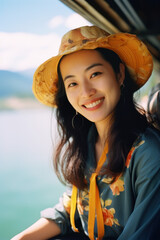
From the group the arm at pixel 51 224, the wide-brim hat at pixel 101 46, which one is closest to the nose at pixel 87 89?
the wide-brim hat at pixel 101 46

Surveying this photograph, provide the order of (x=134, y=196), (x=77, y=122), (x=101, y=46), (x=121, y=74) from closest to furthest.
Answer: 1. (x=134, y=196)
2. (x=101, y=46)
3. (x=121, y=74)
4. (x=77, y=122)

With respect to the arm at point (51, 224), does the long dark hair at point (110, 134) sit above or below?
above

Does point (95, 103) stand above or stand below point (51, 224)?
above

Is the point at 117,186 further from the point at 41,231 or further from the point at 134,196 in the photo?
the point at 41,231

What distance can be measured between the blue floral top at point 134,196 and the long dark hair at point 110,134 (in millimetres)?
45

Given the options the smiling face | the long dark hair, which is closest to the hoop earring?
the long dark hair

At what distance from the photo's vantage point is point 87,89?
1174 mm

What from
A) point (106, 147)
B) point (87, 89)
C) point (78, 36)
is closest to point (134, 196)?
point (106, 147)

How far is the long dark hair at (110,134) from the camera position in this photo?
1171 millimetres

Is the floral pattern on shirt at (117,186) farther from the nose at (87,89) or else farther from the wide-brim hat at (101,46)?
the wide-brim hat at (101,46)

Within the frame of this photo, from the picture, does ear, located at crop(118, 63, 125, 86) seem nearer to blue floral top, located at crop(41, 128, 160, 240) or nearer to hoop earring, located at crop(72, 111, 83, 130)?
blue floral top, located at crop(41, 128, 160, 240)

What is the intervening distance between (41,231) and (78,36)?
111cm

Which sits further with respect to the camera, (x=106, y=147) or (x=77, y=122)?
(x=77, y=122)

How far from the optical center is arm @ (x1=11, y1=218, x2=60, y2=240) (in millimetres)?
1368
